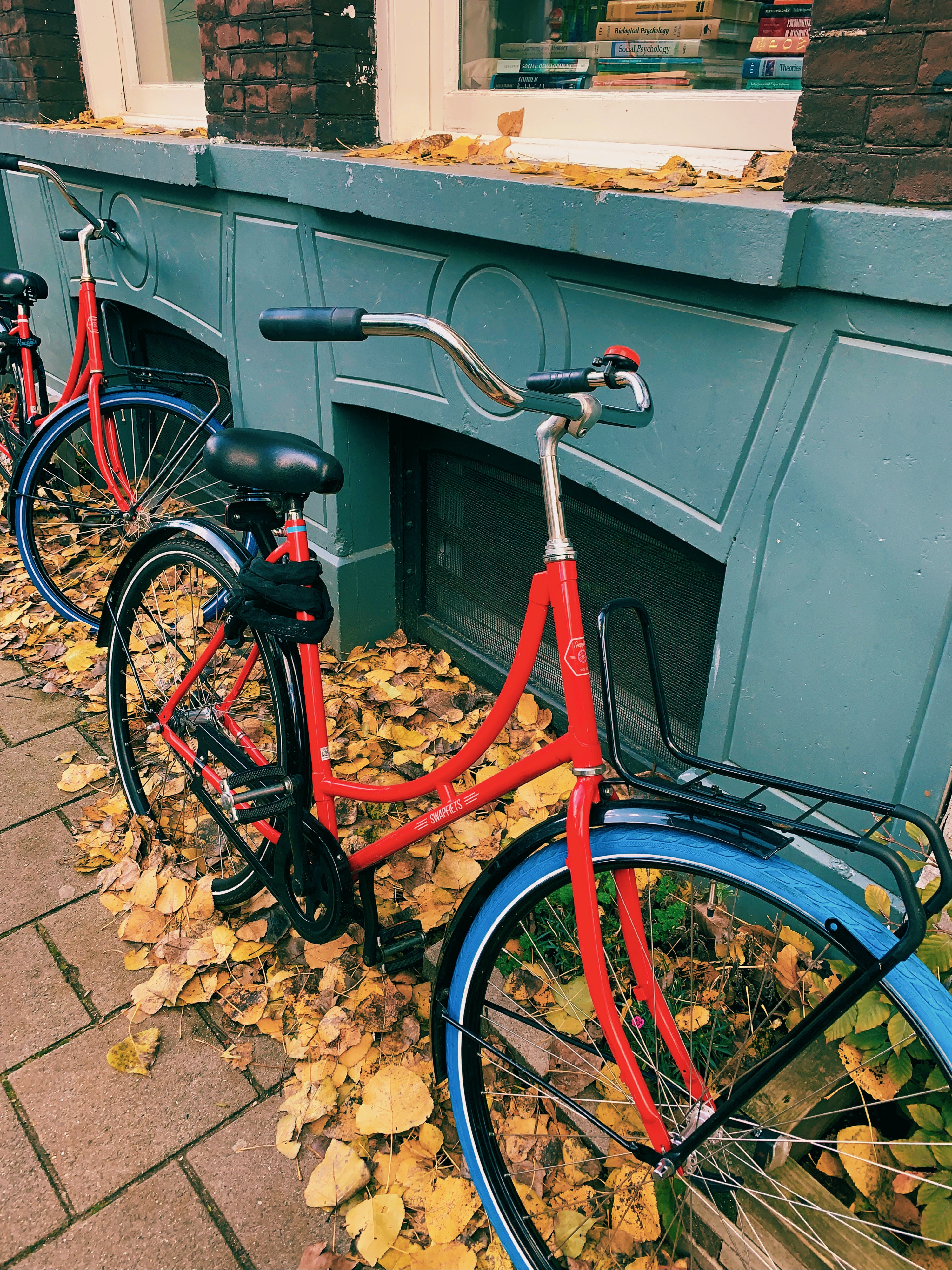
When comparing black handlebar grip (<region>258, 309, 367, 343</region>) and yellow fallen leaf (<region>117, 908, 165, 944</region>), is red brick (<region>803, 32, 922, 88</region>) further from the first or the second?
yellow fallen leaf (<region>117, 908, 165, 944</region>)

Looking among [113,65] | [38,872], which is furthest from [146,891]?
[113,65]

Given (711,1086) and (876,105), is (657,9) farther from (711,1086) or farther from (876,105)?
(711,1086)

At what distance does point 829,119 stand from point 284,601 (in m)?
1.47

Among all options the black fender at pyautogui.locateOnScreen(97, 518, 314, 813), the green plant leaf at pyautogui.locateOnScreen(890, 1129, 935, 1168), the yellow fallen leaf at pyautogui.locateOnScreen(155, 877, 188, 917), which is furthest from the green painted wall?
the yellow fallen leaf at pyautogui.locateOnScreen(155, 877, 188, 917)

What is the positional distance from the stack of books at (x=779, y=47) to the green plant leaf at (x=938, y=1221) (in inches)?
90.6

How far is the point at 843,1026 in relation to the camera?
1.59 meters

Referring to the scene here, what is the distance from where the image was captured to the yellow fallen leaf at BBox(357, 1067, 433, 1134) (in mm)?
1912

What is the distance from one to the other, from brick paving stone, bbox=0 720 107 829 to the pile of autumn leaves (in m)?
2.23

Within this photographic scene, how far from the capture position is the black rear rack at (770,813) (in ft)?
A: 3.56

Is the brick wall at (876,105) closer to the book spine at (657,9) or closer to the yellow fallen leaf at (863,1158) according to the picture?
the book spine at (657,9)

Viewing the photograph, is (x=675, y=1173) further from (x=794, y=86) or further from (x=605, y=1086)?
(x=794, y=86)

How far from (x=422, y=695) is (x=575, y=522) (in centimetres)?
92

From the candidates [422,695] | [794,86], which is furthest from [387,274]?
[422,695]

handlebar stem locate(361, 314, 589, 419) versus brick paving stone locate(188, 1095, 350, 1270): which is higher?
handlebar stem locate(361, 314, 589, 419)
